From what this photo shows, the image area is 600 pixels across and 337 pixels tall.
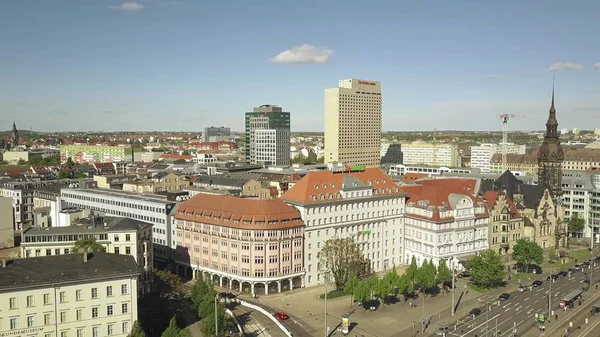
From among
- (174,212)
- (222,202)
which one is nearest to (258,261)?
(222,202)

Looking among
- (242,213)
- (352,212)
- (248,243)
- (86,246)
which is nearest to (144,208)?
(242,213)

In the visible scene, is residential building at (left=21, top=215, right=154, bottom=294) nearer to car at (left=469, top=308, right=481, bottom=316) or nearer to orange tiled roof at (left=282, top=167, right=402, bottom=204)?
orange tiled roof at (left=282, top=167, right=402, bottom=204)

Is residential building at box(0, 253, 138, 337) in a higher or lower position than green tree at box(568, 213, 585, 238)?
higher

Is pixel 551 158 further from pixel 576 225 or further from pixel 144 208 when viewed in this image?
pixel 144 208

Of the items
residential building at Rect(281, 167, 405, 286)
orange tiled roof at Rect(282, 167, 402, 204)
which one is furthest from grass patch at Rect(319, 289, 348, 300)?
orange tiled roof at Rect(282, 167, 402, 204)

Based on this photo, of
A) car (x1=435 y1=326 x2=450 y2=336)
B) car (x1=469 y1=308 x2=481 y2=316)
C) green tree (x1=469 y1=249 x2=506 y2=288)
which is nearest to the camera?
car (x1=435 y1=326 x2=450 y2=336)

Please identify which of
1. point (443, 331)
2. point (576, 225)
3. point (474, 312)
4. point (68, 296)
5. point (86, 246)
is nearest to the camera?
point (68, 296)

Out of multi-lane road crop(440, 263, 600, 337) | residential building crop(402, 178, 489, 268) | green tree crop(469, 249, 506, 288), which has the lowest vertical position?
multi-lane road crop(440, 263, 600, 337)
